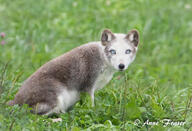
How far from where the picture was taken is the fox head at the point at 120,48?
6.11 meters

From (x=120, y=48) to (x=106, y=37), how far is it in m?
0.35

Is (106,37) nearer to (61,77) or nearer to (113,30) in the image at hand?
(61,77)

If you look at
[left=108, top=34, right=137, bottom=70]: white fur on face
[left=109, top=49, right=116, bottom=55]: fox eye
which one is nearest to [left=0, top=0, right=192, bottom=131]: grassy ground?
[left=108, top=34, right=137, bottom=70]: white fur on face

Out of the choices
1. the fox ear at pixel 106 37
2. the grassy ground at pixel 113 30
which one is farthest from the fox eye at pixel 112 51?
the grassy ground at pixel 113 30

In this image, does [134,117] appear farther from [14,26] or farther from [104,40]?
[14,26]

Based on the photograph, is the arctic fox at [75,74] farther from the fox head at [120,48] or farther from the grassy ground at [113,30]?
the grassy ground at [113,30]

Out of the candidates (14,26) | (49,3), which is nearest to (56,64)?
(14,26)

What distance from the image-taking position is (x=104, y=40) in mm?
6484

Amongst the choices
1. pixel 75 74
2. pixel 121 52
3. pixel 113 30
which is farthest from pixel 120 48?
pixel 113 30

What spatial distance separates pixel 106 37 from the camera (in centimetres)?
647

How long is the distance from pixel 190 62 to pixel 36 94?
5.77 meters

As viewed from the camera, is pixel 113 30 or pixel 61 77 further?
pixel 113 30

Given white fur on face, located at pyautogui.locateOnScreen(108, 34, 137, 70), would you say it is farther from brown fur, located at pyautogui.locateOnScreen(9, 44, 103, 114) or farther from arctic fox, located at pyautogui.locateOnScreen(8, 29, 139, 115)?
brown fur, located at pyautogui.locateOnScreen(9, 44, 103, 114)

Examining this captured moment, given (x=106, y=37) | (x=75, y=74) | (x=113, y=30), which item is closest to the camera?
(x=75, y=74)
